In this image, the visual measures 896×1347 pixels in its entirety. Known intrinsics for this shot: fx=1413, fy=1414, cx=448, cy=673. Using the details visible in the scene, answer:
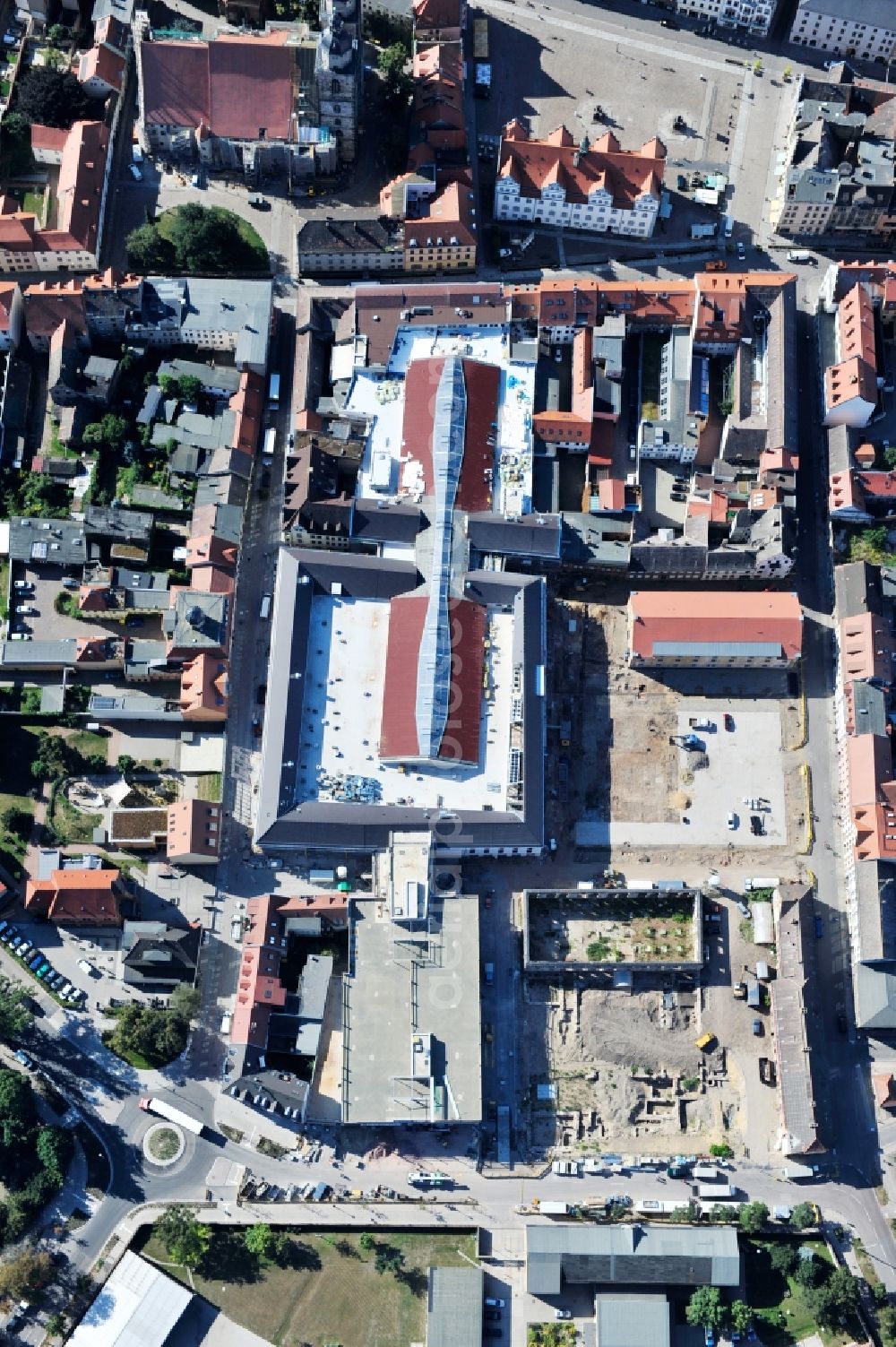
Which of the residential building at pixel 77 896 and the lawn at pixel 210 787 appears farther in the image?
the lawn at pixel 210 787

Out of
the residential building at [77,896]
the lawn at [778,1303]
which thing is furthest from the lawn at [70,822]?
the lawn at [778,1303]

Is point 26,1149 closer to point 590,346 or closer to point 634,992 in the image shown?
point 634,992

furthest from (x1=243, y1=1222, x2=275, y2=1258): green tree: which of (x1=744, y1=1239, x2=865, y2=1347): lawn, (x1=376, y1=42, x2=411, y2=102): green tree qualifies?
(x1=376, y1=42, x2=411, y2=102): green tree

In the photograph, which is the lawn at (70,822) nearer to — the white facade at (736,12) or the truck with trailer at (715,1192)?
the truck with trailer at (715,1192)

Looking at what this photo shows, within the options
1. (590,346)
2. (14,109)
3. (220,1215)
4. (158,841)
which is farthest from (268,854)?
(14,109)

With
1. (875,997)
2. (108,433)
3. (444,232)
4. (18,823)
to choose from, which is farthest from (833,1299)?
(444,232)

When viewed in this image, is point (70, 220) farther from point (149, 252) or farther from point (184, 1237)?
point (184, 1237)
